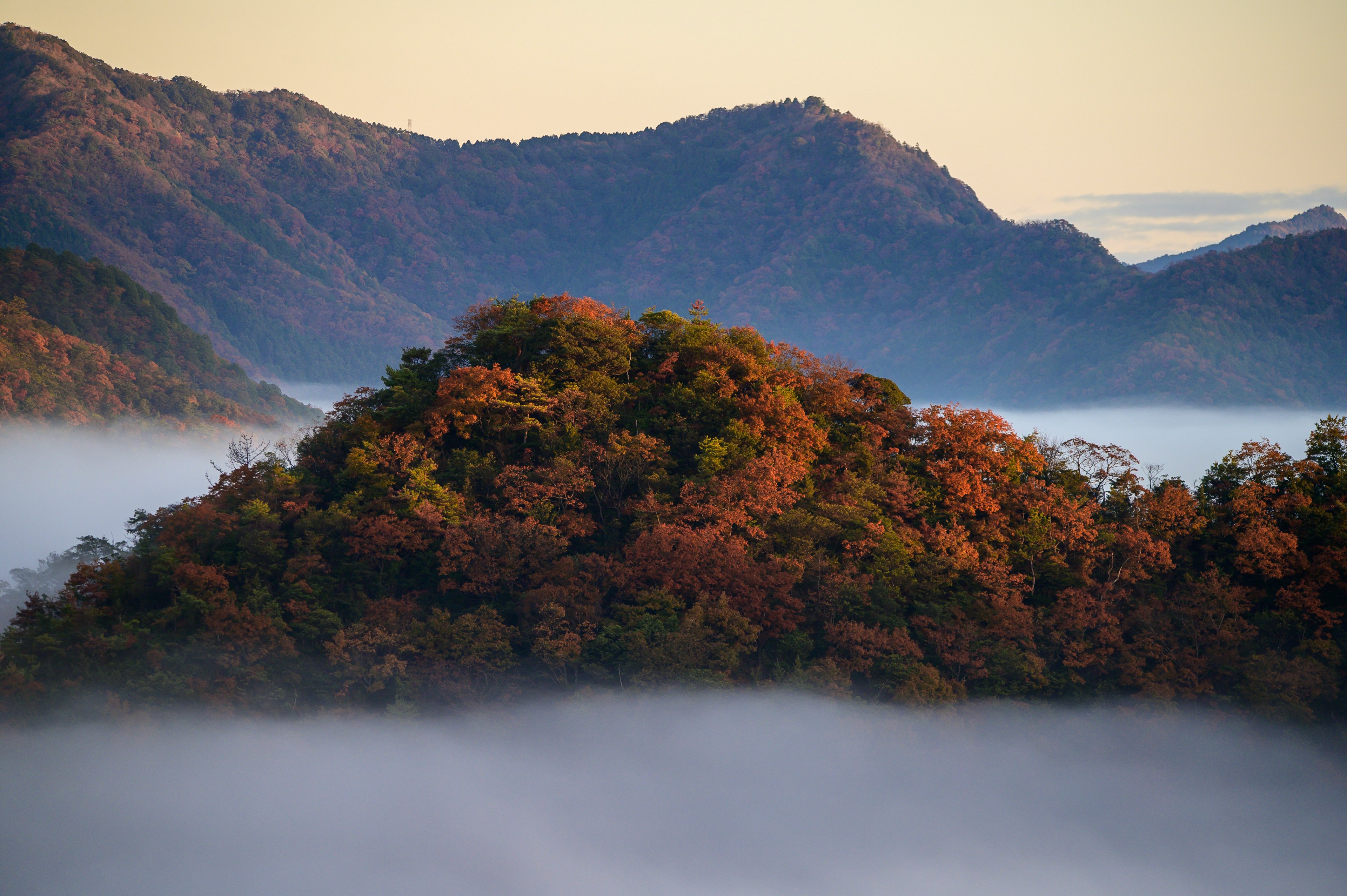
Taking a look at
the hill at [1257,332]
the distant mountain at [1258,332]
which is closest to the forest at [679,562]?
the distant mountain at [1258,332]

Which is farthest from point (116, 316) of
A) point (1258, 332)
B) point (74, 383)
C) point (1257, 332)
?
point (1258, 332)

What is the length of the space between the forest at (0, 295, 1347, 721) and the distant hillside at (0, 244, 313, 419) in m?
75.8

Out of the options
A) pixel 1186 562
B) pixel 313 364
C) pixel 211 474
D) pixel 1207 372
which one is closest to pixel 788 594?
pixel 1186 562

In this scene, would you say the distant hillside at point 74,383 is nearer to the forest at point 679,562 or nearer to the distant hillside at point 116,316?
the distant hillside at point 116,316

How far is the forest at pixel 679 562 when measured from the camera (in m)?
34.3

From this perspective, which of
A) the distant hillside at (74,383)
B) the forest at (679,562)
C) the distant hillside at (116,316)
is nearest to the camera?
the forest at (679,562)

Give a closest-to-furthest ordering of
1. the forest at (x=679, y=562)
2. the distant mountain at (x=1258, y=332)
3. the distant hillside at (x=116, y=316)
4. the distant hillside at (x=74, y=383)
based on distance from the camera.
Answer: the forest at (x=679, y=562) → the distant hillside at (x=74, y=383) → the distant hillside at (x=116, y=316) → the distant mountain at (x=1258, y=332)

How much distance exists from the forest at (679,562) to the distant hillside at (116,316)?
75.8 metres

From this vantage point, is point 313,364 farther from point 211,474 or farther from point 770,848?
point 770,848

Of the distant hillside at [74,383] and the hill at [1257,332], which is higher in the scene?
the hill at [1257,332]

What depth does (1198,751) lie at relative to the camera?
36.8 metres

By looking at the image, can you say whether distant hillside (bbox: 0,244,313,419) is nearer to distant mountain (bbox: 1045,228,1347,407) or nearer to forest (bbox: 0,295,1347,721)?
forest (bbox: 0,295,1347,721)

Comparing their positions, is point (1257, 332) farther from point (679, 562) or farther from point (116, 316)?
point (116, 316)

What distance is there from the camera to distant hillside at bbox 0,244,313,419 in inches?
4006
